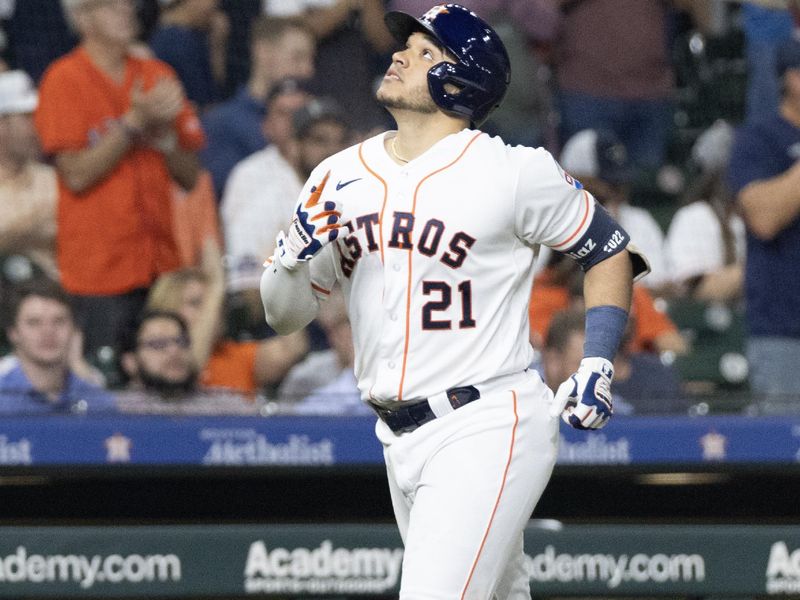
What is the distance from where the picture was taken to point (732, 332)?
548 centimetres

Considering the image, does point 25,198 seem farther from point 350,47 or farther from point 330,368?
point 350,47

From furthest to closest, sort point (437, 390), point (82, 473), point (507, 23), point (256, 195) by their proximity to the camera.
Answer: point (507, 23)
point (256, 195)
point (82, 473)
point (437, 390)

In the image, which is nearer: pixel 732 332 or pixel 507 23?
pixel 732 332

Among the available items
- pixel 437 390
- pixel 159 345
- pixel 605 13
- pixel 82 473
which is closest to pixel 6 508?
pixel 82 473

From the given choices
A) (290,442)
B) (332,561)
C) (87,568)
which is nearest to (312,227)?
(332,561)

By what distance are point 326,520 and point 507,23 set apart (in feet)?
7.46

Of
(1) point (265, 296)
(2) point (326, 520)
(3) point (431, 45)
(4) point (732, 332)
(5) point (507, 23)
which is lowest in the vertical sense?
(2) point (326, 520)

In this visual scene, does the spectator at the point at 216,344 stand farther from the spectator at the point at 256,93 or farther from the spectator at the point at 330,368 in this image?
the spectator at the point at 256,93

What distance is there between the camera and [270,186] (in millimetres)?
5395

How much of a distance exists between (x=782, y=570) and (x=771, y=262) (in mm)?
1257

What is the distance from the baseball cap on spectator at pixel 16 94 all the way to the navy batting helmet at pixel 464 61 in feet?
8.95

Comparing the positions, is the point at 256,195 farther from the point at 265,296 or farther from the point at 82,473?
the point at 265,296

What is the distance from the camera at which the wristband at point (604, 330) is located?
2791 mm

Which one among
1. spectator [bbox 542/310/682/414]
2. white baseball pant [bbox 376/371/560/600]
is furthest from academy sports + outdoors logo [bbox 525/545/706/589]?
white baseball pant [bbox 376/371/560/600]
